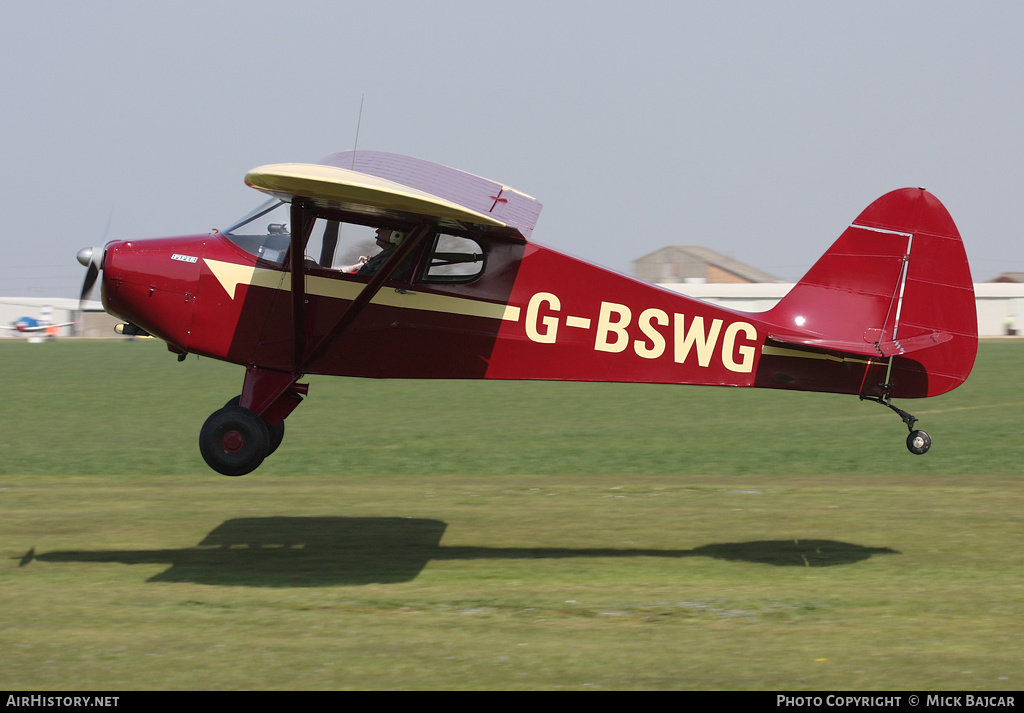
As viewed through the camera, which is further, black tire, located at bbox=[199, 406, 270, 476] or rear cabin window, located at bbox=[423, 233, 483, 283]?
rear cabin window, located at bbox=[423, 233, 483, 283]

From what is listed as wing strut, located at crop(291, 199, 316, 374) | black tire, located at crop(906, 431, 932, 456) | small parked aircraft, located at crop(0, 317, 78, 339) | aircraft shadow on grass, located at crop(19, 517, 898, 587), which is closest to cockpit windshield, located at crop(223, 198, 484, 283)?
wing strut, located at crop(291, 199, 316, 374)

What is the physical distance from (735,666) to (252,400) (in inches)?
188

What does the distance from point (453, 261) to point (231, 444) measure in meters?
2.53

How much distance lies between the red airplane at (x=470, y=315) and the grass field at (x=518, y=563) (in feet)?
5.05

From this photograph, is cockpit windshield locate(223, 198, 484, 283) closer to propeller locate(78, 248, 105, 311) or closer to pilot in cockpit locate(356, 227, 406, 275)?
pilot in cockpit locate(356, 227, 406, 275)

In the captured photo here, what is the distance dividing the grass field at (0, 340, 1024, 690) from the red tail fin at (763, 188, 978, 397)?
191 centimetres

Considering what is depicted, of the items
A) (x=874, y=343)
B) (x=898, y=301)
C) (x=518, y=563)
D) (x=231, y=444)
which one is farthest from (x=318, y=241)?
(x=898, y=301)

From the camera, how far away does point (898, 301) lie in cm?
949

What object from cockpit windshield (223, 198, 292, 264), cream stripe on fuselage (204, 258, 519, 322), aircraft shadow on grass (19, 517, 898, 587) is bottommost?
aircraft shadow on grass (19, 517, 898, 587)

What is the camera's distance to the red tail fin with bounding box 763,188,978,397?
934 centimetres

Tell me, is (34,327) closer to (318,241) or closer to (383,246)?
(318,241)

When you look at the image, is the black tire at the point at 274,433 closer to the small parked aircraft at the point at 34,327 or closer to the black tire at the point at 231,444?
the black tire at the point at 231,444
